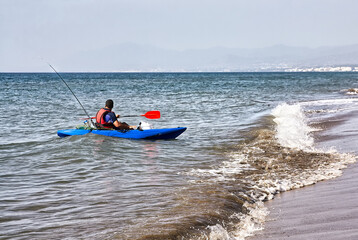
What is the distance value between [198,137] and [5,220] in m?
8.43

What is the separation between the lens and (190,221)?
16.8 feet

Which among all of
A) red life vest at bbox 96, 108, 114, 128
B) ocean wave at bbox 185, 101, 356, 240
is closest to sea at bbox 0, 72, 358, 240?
ocean wave at bbox 185, 101, 356, 240

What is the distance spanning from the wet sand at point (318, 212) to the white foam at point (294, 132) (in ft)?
10.8

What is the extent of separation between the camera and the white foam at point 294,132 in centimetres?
1095

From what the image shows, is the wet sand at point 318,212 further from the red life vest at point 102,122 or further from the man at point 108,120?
the red life vest at point 102,122

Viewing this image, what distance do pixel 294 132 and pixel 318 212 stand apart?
27.0ft

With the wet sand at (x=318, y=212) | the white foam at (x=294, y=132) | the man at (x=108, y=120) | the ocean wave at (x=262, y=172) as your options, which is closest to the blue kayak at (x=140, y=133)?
the man at (x=108, y=120)

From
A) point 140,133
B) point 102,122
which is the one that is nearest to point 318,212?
point 140,133

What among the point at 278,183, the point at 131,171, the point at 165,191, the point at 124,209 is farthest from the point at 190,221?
the point at 131,171

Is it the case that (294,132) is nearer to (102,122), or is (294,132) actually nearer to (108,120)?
(108,120)

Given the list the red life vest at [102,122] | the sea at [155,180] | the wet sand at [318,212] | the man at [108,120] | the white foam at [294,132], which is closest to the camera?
the wet sand at [318,212]

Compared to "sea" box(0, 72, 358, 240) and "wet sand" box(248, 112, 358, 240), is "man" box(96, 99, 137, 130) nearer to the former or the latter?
"sea" box(0, 72, 358, 240)

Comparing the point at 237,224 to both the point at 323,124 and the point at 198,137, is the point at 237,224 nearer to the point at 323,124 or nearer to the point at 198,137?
the point at 198,137

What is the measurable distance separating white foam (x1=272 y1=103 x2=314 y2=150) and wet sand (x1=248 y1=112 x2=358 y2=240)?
3.28 metres
